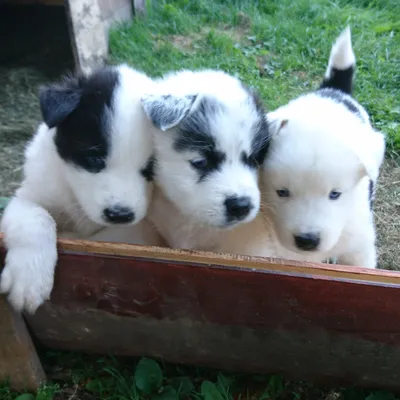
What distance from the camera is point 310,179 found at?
2238 millimetres

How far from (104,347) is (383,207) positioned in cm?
206

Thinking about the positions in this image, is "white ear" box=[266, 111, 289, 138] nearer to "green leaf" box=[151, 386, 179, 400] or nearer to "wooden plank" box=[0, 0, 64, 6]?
"green leaf" box=[151, 386, 179, 400]

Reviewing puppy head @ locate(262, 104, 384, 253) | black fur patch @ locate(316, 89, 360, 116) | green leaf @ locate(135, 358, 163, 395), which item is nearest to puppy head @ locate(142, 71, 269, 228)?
puppy head @ locate(262, 104, 384, 253)

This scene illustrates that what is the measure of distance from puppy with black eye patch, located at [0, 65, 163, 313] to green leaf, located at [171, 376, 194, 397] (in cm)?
76

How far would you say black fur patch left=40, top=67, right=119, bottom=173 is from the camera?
213cm

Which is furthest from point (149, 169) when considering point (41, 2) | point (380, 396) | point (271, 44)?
point (41, 2)

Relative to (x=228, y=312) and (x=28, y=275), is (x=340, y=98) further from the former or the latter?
(x=28, y=275)

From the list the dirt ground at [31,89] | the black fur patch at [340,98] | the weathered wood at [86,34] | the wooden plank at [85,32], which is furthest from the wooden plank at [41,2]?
the black fur patch at [340,98]

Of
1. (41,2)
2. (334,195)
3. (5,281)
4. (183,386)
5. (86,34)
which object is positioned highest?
(334,195)

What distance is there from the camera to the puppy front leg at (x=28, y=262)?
2102mm

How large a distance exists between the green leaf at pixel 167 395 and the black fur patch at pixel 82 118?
3.36 ft

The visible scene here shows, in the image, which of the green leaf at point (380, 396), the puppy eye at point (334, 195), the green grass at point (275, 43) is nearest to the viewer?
the puppy eye at point (334, 195)

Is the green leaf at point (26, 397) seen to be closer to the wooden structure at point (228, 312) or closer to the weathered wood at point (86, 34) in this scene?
the wooden structure at point (228, 312)

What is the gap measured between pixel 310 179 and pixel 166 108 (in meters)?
0.60
